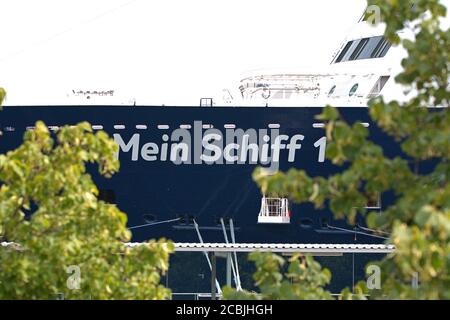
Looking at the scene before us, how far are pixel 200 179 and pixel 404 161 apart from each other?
74.9 feet

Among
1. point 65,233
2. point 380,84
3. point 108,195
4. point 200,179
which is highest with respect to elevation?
point 380,84

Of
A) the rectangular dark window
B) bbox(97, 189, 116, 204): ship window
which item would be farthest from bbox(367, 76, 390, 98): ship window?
bbox(97, 189, 116, 204): ship window

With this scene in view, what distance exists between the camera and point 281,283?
12773 mm

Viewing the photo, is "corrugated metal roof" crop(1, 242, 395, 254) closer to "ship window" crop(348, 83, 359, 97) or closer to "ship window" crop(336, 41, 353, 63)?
"ship window" crop(348, 83, 359, 97)

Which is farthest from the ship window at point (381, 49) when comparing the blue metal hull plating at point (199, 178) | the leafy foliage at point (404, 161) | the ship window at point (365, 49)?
the leafy foliage at point (404, 161)

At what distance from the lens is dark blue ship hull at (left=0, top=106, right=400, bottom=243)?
112 feet

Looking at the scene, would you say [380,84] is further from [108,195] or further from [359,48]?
[108,195]

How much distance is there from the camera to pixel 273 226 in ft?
112

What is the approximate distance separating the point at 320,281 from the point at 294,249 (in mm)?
14627

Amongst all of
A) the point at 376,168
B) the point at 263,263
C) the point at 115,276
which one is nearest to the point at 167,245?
the point at 115,276

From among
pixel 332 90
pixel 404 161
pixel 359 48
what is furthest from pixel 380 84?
pixel 404 161

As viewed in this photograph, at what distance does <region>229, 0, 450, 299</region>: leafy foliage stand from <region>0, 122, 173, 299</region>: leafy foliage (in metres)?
2.02

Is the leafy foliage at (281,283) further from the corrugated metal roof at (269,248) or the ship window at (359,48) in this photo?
the ship window at (359,48)

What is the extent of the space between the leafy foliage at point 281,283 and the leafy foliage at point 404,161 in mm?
116
